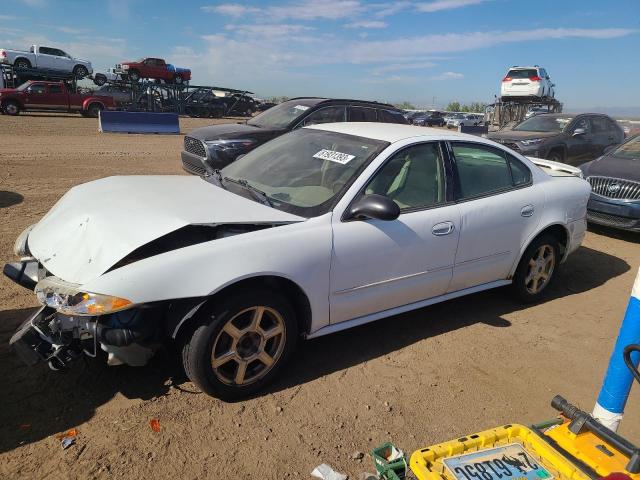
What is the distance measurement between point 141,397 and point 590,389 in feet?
9.99

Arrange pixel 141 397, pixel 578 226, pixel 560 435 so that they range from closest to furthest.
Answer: pixel 560 435 → pixel 141 397 → pixel 578 226

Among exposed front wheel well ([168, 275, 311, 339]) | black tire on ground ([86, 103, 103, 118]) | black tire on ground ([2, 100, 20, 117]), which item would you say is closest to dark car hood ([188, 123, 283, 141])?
exposed front wheel well ([168, 275, 311, 339])

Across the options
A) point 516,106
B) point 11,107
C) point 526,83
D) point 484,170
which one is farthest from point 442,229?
point 11,107

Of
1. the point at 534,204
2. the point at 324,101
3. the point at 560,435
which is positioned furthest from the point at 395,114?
the point at 560,435

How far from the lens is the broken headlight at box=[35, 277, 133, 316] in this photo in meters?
2.52

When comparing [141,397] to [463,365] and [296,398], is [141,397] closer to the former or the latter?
[296,398]

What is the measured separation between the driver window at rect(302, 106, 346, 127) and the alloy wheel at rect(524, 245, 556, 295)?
5.11 meters

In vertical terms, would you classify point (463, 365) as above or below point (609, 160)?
Answer: below

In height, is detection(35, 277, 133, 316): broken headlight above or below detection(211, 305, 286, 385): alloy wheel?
above

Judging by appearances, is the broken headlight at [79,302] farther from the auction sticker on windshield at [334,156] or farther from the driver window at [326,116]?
the driver window at [326,116]

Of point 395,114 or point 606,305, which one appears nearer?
point 606,305

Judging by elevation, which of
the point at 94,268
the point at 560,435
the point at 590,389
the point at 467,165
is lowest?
the point at 590,389

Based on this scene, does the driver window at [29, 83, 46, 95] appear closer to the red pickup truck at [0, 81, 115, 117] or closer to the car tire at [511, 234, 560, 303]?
the red pickup truck at [0, 81, 115, 117]

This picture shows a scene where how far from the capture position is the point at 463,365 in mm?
3646
